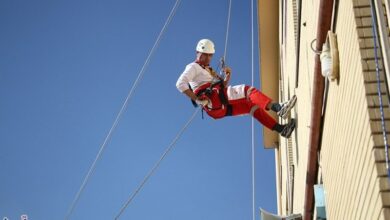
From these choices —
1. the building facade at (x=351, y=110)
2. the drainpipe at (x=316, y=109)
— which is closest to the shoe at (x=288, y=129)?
the drainpipe at (x=316, y=109)

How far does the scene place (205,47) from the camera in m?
9.09

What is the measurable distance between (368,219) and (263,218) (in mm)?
5768

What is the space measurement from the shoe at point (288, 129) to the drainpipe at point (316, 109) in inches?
52.4

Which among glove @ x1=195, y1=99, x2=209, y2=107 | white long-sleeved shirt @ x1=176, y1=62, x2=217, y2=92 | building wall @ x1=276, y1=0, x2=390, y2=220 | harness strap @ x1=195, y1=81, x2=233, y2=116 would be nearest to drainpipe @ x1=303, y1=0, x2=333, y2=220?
building wall @ x1=276, y1=0, x2=390, y2=220

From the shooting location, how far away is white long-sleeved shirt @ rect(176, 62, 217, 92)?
8.62 meters

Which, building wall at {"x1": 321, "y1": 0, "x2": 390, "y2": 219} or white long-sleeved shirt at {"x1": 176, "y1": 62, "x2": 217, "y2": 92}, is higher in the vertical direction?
white long-sleeved shirt at {"x1": 176, "y1": 62, "x2": 217, "y2": 92}

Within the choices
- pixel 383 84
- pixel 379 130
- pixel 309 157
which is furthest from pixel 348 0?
pixel 309 157

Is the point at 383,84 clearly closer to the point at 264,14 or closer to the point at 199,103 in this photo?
the point at 199,103

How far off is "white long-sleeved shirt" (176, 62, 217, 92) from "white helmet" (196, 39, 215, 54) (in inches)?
14.3

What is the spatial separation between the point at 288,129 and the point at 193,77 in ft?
4.99

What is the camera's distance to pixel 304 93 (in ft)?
24.7

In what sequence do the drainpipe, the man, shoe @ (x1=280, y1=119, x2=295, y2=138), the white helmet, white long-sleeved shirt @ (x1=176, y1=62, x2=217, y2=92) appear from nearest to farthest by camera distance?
the drainpipe < the man < white long-sleeved shirt @ (x1=176, y1=62, x2=217, y2=92) < shoe @ (x1=280, y1=119, x2=295, y2=138) < the white helmet

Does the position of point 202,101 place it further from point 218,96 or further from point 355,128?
point 355,128

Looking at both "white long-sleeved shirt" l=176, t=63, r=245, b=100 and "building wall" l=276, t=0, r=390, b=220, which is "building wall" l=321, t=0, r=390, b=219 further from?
"white long-sleeved shirt" l=176, t=63, r=245, b=100
